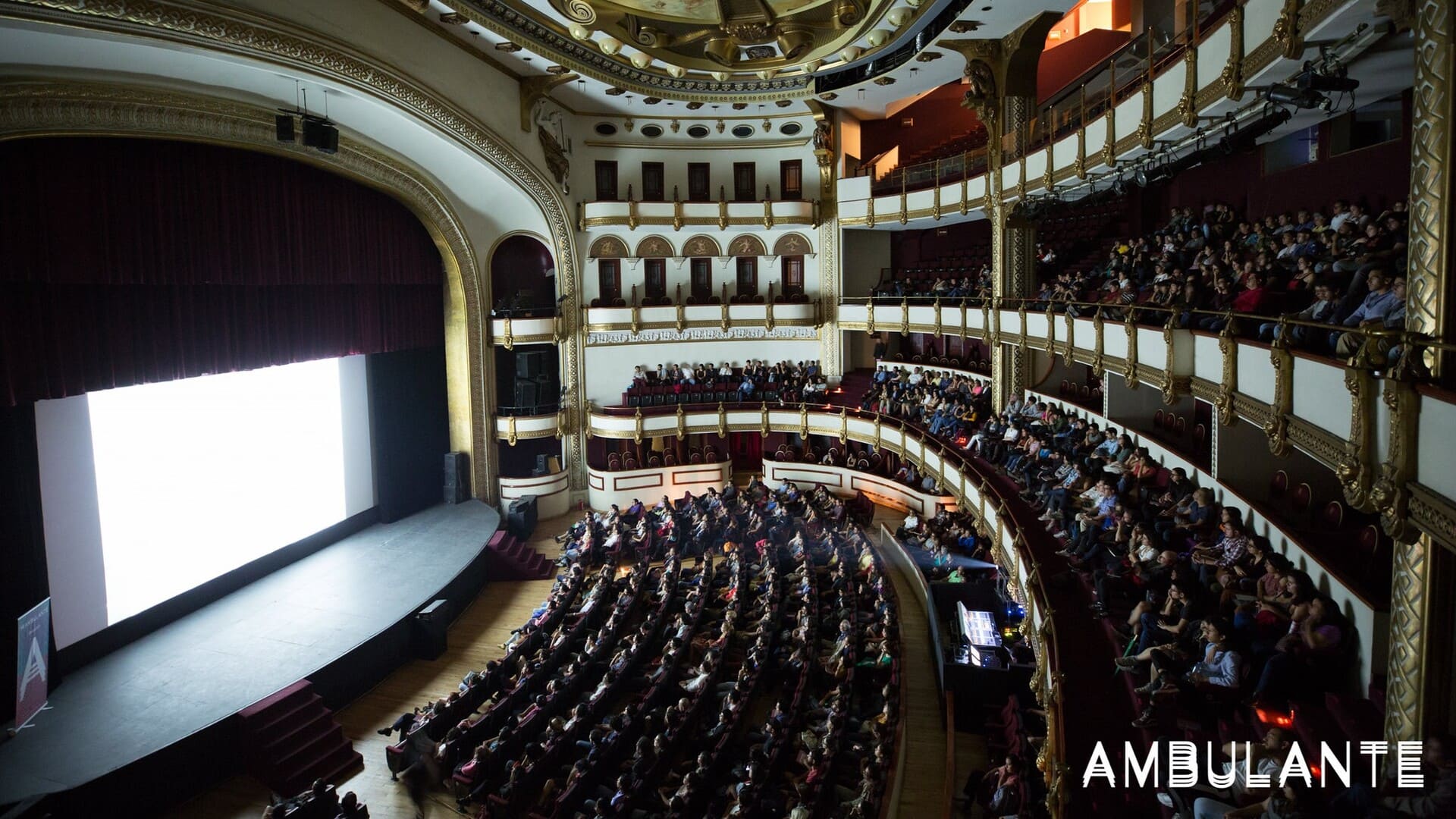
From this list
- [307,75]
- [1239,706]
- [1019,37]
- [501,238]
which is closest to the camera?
[1239,706]

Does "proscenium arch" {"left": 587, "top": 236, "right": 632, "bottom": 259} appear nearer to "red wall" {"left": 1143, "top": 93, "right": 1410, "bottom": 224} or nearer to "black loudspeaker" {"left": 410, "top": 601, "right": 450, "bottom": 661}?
"black loudspeaker" {"left": 410, "top": 601, "right": 450, "bottom": 661}

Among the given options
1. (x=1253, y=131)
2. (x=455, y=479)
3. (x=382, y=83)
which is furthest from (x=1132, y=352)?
(x=455, y=479)

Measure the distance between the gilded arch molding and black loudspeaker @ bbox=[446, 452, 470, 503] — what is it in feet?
1.36

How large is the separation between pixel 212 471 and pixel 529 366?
899 cm

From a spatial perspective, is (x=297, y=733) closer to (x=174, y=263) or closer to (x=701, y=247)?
(x=174, y=263)

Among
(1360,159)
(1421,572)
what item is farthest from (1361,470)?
(1360,159)

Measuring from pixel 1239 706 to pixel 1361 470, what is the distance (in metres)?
2.38

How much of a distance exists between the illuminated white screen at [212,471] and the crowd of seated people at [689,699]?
542 centimetres

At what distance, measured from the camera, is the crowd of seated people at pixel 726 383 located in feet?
72.2

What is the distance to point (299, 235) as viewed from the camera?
577 inches

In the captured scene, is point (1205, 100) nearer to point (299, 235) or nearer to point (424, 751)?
point (424, 751)

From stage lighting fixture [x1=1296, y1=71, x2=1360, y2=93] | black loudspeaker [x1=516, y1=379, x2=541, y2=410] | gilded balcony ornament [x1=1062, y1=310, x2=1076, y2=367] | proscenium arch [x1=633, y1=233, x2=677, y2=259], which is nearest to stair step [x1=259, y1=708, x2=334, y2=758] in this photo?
black loudspeaker [x1=516, y1=379, x2=541, y2=410]

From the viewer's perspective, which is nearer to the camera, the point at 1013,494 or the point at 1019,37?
the point at 1013,494

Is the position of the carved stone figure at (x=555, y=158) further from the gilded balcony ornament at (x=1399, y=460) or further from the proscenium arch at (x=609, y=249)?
the gilded balcony ornament at (x=1399, y=460)
